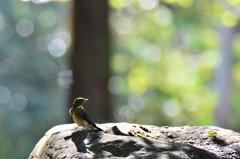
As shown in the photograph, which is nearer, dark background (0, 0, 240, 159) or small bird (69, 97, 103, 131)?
small bird (69, 97, 103, 131)

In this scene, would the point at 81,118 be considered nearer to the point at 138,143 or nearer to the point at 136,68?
the point at 138,143

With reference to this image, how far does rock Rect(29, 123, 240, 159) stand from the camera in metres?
4.20

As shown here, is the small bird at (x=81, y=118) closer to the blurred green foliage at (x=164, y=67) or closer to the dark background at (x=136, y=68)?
the dark background at (x=136, y=68)

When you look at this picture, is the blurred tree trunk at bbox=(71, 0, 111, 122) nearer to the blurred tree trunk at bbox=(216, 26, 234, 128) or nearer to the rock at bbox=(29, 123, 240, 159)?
the rock at bbox=(29, 123, 240, 159)


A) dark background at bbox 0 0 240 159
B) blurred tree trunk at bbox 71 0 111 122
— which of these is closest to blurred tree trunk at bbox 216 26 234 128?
dark background at bbox 0 0 240 159

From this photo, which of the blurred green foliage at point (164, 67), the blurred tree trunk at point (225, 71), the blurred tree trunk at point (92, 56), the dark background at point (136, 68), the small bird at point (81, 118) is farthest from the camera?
the blurred green foliage at point (164, 67)

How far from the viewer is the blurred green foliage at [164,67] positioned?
23.5 m

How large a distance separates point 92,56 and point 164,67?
14.8 meters

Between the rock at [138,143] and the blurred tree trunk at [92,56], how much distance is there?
434 cm

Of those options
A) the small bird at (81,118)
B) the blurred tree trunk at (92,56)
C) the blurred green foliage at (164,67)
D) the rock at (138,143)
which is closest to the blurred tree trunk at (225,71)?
the blurred green foliage at (164,67)

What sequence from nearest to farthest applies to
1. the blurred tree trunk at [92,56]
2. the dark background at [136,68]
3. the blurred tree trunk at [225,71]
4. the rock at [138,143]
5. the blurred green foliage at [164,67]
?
1. the rock at [138,143]
2. the blurred tree trunk at [92,56]
3. the dark background at [136,68]
4. the blurred tree trunk at [225,71]
5. the blurred green foliage at [164,67]

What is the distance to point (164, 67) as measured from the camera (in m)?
24.3

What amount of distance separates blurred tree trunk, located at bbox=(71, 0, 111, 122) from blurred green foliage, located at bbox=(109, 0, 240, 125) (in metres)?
12.6

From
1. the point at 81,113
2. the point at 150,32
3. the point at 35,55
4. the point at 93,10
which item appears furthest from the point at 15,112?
the point at 81,113
